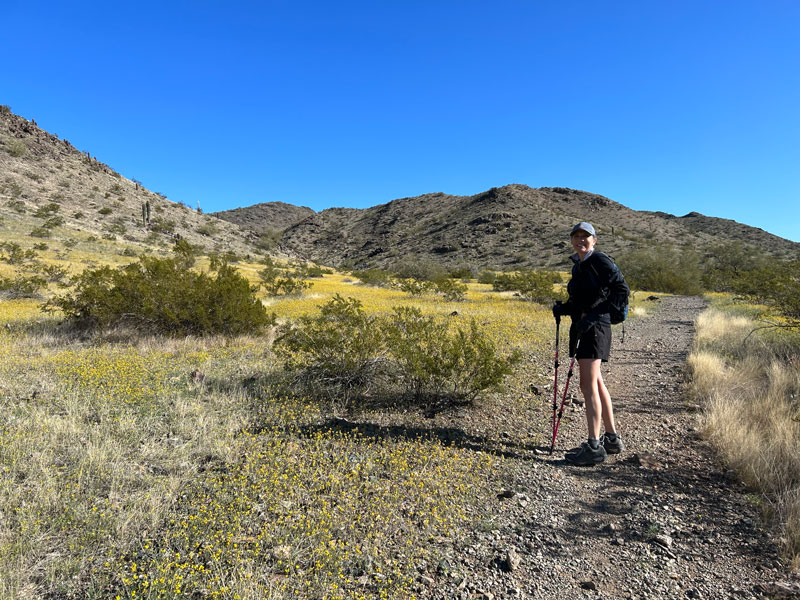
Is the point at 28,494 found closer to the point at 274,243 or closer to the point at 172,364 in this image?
the point at 172,364

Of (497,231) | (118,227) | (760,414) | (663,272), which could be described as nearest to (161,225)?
(118,227)

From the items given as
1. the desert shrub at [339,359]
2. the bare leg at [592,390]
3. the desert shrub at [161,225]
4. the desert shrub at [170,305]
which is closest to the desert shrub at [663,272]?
the desert shrub at [170,305]

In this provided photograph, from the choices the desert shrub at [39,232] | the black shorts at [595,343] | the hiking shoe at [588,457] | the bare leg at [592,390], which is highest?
the desert shrub at [39,232]

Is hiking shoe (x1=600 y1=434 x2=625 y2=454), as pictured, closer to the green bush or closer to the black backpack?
the black backpack

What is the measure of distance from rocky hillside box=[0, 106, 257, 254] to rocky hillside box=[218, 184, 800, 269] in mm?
18903

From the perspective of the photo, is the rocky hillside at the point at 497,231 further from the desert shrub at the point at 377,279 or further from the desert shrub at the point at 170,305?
the desert shrub at the point at 170,305

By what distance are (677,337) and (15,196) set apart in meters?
52.2

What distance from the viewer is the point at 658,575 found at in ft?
8.13

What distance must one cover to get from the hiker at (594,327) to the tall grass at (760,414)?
3.55 feet

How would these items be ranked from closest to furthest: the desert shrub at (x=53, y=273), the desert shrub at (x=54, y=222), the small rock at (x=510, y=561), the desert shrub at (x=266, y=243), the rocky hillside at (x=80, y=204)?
the small rock at (x=510, y=561) < the desert shrub at (x=53, y=273) < the desert shrub at (x=54, y=222) < the rocky hillside at (x=80, y=204) < the desert shrub at (x=266, y=243)

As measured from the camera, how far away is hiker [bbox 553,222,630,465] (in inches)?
154

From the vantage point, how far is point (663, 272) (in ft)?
100

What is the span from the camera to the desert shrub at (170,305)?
8.82 metres

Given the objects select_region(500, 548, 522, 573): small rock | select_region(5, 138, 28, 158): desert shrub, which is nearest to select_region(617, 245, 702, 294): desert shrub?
select_region(500, 548, 522, 573): small rock
